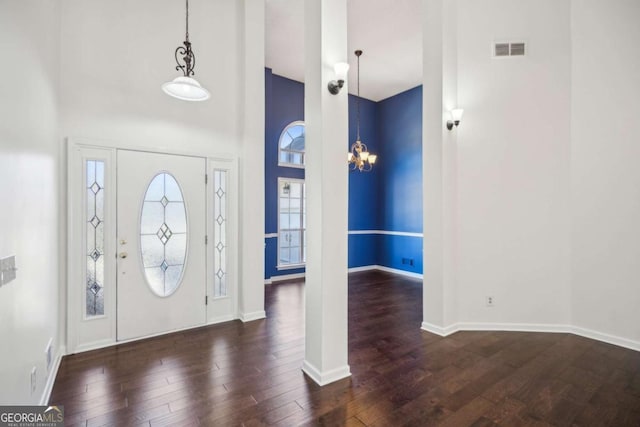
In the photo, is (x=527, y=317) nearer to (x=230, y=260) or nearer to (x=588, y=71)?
(x=588, y=71)

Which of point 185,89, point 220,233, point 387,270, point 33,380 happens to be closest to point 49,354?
point 33,380

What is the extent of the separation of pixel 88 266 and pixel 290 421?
8.50ft

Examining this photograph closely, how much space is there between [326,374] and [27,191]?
2.50m

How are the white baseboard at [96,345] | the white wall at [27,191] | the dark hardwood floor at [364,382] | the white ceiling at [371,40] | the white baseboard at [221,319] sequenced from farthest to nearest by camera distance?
the white ceiling at [371,40]
the white baseboard at [221,319]
the white baseboard at [96,345]
the dark hardwood floor at [364,382]
the white wall at [27,191]

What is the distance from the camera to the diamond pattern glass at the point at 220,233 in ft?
12.6

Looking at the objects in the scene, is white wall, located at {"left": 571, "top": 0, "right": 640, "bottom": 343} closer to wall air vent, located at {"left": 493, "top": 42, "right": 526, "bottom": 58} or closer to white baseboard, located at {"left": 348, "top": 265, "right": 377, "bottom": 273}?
wall air vent, located at {"left": 493, "top": 42, "right": 526, "bottom": 58}

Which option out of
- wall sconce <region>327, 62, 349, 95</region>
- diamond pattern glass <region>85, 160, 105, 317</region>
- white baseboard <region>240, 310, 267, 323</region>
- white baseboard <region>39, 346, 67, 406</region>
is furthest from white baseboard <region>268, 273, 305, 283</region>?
wall sconce <region>327, 62, 349, 95</region>

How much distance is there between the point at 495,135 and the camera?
3703 millimetres

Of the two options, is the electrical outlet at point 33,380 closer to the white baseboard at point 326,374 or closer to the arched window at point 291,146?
the white baseboard at point 326,374

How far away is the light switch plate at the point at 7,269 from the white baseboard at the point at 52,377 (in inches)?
46.4

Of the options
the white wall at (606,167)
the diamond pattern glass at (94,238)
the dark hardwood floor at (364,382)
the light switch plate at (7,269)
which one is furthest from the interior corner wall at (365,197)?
the light switch plate at (7,269)

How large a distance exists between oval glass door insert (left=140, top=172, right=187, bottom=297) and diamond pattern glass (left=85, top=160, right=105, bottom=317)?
0.38 meters

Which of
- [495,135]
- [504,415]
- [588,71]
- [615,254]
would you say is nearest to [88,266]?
[504,415]

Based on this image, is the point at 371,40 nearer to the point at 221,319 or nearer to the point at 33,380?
the point at 221,319
